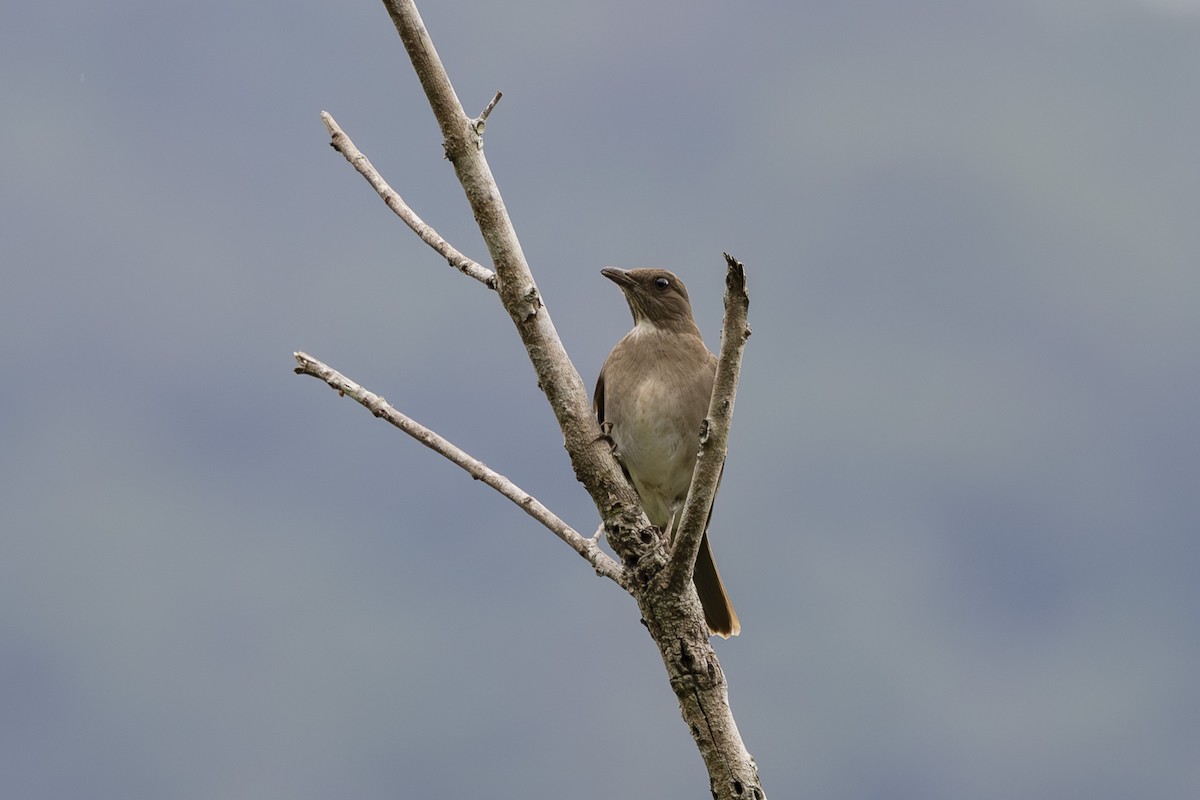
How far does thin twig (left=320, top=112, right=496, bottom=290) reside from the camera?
13.9ft

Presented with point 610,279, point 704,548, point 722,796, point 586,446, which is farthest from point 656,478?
point 722,796

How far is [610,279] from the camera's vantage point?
22.2 feet

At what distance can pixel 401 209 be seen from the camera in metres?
4.38

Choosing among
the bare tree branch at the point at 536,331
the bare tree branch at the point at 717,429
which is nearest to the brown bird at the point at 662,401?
the bare tree branch at the point at 536,331

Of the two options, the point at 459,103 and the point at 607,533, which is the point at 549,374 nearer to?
the point at 607,533

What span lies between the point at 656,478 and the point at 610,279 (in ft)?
4.05

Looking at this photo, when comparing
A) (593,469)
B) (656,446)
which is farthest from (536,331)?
(656,446)

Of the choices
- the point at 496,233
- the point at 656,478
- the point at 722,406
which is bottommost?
the point at 722,406

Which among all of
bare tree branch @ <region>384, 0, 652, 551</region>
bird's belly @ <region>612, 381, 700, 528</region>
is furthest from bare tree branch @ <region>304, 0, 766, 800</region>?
bird's belly @ <region>612, 381, 700, 528</region>

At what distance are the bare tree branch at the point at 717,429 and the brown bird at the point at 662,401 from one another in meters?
1.99

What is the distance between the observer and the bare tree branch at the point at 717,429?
331cm

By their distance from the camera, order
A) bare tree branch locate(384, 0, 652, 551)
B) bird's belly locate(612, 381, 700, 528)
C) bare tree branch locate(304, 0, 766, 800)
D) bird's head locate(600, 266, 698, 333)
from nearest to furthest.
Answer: bare tree branch locate(304, 0, 766, 800) → bare tree branch locate(384, 0, 652, 551) → bird's belly locate(612, 381, 700, 528) → bird's head locate(600, 266, 698, 333)

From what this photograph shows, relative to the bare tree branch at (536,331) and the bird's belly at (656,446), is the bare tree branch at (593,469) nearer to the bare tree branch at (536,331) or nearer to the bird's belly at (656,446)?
the bare tree branch at (536,331)

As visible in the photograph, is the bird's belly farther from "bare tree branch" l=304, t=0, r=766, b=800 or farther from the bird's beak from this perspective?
"bare tree branch" l=304, t=0, r=766, b=800
